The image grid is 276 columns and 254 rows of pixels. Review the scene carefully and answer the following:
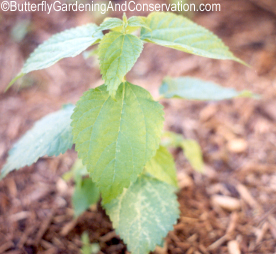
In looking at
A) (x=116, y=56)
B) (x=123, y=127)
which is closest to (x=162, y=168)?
(x=123, y=127)

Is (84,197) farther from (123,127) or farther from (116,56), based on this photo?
(116,56)

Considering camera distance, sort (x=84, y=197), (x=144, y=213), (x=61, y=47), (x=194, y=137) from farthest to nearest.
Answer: (x=194, y=137), (x=84, y=197), (x=144, y=213), (x=61, y=47)

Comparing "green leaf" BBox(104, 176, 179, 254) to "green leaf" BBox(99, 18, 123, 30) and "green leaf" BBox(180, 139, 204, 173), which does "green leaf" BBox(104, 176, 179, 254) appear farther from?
"green leaf" BBox(99, 18, 123, 30)

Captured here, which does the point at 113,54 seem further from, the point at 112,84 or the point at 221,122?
the point at 221,122

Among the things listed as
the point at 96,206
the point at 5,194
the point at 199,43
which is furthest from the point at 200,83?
the point at 5,194

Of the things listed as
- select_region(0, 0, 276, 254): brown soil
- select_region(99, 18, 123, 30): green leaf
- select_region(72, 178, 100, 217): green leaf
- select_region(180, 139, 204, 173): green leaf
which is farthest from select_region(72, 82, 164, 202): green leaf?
select_region(180, 139, 204, 173): green leaf
